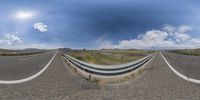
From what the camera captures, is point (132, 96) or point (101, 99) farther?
point (132, 96)

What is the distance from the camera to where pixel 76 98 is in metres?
7.07

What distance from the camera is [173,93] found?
26.5 ft

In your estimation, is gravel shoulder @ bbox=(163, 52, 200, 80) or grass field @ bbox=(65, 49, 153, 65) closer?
gravel shoulder @ bbox=(163, 52, 200, 80)

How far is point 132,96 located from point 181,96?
1.26m

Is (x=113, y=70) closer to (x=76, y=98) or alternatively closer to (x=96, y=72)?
(x=96, y=72)

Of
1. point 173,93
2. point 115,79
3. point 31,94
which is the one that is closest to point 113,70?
point 115,79

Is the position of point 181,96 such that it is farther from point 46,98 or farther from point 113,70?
point 113,70

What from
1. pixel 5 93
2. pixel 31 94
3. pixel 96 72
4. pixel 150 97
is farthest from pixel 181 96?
pixel 96 72

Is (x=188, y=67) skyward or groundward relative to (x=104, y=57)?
groundward

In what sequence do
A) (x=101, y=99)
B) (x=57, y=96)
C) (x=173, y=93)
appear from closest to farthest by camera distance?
(x=101, y=99) < (x=57, y=96) < (x=173, y=93)

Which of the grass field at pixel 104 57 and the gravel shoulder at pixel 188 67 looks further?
the grass field at pixel 104 57

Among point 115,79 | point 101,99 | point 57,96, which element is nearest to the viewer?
point 101,99

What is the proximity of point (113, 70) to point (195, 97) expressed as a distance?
5.39 metres

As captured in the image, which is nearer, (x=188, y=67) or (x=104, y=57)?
(x=188, y=67)
